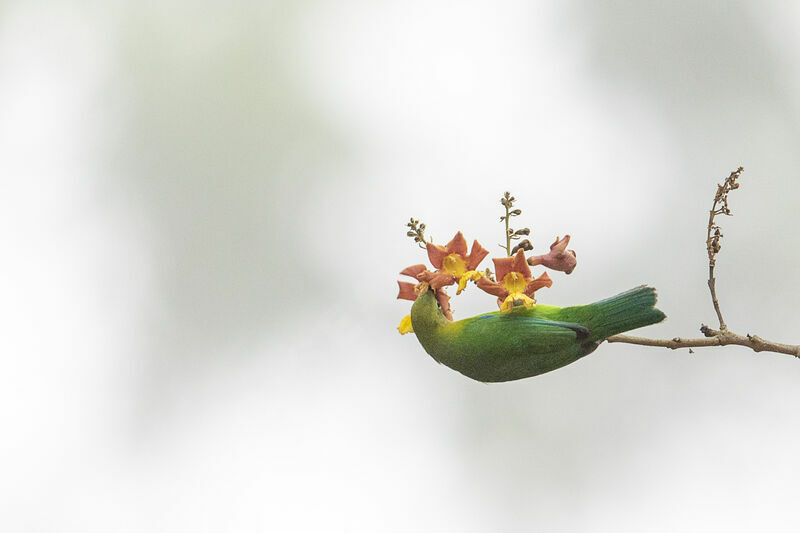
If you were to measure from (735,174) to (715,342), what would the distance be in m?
0.25

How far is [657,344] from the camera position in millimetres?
1231

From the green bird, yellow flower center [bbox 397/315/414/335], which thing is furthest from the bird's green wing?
yellow flower center [bbox 397/315/414/335]

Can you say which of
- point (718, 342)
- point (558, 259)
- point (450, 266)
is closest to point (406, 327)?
point (450, 266)

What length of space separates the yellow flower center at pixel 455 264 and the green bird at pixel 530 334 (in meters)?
0.08

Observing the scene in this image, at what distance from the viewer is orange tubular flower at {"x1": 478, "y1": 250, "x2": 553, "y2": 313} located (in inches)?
48.9

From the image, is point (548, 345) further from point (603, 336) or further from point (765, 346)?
point (765, 346)

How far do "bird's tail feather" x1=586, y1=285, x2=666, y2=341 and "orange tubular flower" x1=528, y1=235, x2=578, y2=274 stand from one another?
83 millimetres

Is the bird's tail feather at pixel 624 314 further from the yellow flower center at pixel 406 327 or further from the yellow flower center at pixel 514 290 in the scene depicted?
the yellow flower center at pixel 406 327

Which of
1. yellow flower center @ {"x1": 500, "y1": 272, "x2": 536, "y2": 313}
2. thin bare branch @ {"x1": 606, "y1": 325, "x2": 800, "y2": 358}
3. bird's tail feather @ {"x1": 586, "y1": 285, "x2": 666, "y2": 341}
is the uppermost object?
yellow flower center @ {"x1": 500, "y1": 272, "x2": 536, "y2": 313}

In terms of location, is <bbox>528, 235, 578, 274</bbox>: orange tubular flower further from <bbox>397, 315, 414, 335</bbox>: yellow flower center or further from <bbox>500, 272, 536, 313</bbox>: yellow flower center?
<bbox>397, 315, 414, 335</bbox>: yellow flower center

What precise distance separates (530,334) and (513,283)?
8 centimetres

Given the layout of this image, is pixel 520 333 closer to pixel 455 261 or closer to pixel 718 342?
pixel 455 261

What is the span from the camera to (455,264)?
1289 mm

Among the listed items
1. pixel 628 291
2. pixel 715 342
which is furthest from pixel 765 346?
pixel 628 291
